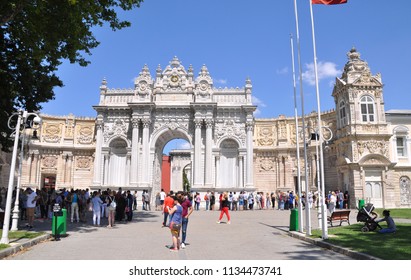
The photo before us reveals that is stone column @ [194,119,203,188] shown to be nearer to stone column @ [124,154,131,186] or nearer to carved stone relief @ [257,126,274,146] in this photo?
stone column @ [124,154,131,186]

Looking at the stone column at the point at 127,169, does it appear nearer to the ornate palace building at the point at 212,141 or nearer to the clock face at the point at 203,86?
the ornate palace building at the point at 212,141

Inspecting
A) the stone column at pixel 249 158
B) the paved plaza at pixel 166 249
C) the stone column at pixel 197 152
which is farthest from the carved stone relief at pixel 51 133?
the paved plaza at pixel 166 249

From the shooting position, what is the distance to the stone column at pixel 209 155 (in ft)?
116

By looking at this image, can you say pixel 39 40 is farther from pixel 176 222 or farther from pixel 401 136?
pixel 401 136

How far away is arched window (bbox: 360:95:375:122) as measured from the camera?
3397cm

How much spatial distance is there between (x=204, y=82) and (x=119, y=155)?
12.8 meters

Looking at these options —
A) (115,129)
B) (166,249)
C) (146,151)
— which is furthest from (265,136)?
(166,249)

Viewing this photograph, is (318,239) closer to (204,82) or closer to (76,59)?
(76,59)

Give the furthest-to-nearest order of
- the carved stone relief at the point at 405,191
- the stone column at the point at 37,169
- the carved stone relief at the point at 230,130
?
the stone column at the point at 37,169 → the carved stone relief at the point at 230,130 → the carved stone relief at the point at 405,191

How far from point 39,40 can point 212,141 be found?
2407 cm

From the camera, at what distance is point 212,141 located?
121 feet

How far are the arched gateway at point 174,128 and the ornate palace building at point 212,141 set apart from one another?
0.11 metres
